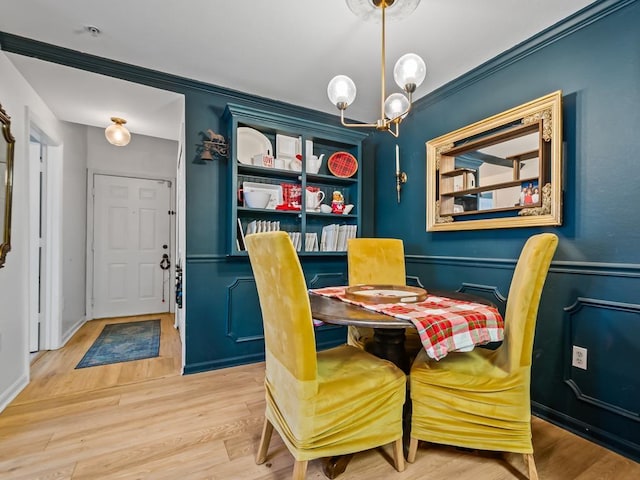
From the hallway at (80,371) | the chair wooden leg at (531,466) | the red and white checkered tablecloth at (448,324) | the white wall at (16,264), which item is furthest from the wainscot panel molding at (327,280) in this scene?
the white wall at (16,264)

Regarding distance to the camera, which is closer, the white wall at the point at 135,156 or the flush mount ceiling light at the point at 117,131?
the flush mount ceiling light at the point at 117,131

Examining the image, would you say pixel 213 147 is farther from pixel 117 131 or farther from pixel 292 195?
pixel 117 131

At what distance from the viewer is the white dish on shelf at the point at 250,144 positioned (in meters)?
2.78

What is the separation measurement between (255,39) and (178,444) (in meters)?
2.46

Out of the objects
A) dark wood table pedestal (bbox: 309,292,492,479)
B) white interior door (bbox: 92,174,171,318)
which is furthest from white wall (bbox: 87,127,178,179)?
dark wood table pedestal (bbox: 309,292,492,479)

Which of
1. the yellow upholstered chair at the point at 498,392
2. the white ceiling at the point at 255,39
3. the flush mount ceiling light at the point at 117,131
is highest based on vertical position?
the white ceiling at the point at 255,39

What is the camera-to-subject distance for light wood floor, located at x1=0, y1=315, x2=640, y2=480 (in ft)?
4.66

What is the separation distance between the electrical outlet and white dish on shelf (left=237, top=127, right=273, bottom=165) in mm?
2642

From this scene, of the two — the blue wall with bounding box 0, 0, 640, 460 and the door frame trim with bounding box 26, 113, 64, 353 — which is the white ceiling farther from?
the door frame trim with bounding box 26, 113, 64, 353

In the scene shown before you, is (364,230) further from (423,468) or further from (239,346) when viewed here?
(423,468)

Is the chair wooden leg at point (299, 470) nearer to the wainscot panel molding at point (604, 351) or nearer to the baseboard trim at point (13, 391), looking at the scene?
the wainscot panel molding at point (604, 351)

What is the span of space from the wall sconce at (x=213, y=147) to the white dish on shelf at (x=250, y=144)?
189 mm

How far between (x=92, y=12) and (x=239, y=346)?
2527 millimetres

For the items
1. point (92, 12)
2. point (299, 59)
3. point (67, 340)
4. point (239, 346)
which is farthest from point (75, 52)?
point (67, 340)
